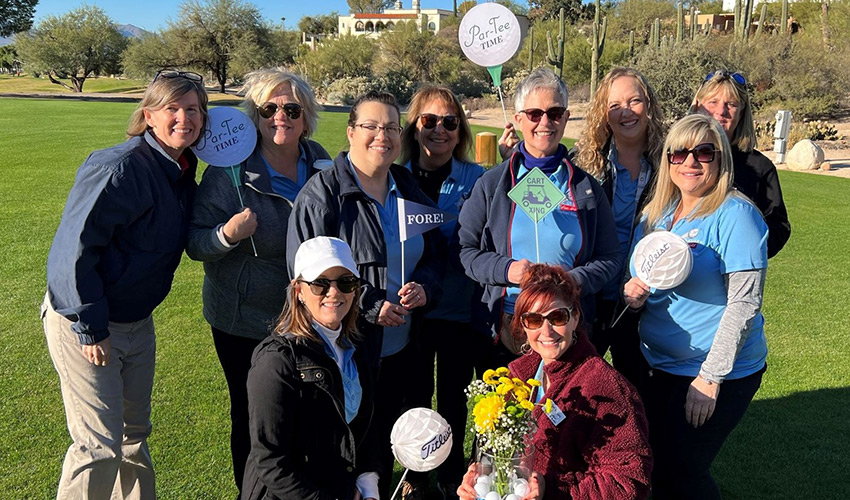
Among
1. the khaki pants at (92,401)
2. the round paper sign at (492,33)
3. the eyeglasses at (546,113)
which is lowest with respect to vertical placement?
the khaki pants at (92,401)

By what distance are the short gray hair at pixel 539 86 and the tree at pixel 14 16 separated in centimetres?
6603

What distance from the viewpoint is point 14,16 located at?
56062 mm

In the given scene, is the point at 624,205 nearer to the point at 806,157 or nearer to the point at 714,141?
the point at 714,141

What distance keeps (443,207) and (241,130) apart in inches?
48.8

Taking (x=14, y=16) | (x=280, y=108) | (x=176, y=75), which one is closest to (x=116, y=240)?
(x=176, y=75)

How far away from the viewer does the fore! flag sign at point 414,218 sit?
3.21 metres

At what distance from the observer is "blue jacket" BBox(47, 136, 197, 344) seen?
2.74 m

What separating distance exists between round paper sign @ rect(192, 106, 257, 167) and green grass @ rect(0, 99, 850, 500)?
6.64 ft

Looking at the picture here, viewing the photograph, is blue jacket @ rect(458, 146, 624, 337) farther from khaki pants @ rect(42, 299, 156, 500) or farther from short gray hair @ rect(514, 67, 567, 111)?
khaki pants @ rect(42, 299, 156, 500)

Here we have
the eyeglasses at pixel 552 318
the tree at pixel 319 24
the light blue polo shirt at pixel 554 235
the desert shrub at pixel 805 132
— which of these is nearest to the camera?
the eyeglasses at pixel 552 318

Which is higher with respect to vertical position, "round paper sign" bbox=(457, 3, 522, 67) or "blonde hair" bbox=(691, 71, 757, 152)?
"round paper sign" bbox=(457, 3, 522, 67)

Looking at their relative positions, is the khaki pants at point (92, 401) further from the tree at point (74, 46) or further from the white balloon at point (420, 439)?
the tree at point (74, 46)

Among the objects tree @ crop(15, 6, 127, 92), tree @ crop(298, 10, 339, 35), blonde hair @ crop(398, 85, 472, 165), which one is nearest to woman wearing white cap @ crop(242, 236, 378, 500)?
blonde hair @ crop(398, 85, 472, 165)

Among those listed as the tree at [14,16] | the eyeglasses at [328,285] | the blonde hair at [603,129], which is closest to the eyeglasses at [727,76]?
the blonde hair at [603,129]
